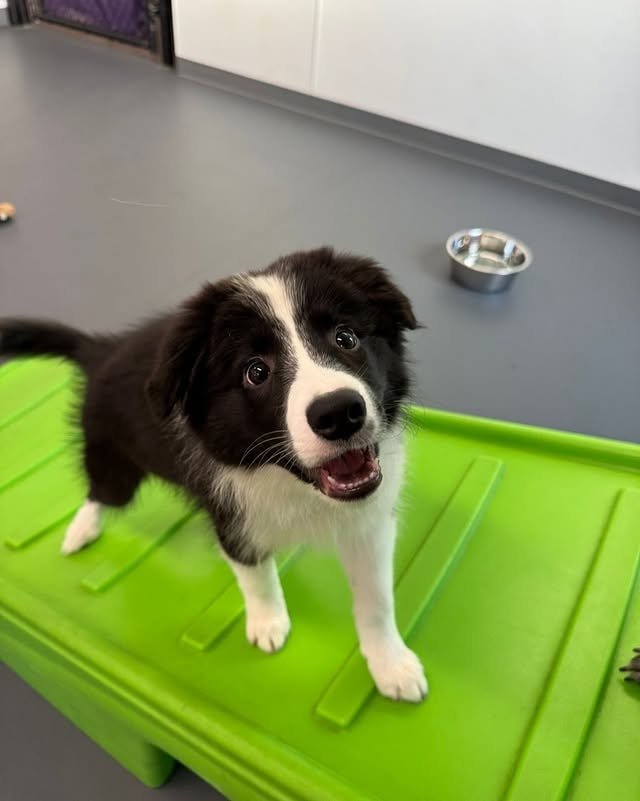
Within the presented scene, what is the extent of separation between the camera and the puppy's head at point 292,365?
107cm

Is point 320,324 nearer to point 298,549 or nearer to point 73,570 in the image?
point 298,549

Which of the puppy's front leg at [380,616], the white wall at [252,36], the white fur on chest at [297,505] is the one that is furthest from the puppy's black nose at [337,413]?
the white wall at [252,36]

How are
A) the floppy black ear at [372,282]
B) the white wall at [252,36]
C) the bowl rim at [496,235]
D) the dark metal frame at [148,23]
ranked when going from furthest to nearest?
1. the dark metal frame at [148,23]
2. the white wall at [252,36]
3. the bowl rim at [496,235]
4. the floppy black ear at [372,282]

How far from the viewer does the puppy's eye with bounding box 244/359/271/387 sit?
115 cm

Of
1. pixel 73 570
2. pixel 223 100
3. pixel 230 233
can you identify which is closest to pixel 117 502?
pixel 73 570

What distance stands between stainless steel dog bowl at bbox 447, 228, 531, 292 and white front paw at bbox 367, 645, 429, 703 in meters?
2.05

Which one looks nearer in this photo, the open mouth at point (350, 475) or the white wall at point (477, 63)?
the open mouth at point (350, 475)

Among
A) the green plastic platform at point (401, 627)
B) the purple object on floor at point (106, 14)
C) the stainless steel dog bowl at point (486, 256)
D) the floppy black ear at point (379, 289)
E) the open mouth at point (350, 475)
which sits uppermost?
the floppy black ear at point (379, 289)

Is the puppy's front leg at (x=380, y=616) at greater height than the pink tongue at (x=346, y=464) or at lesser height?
lesser

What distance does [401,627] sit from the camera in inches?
62.6

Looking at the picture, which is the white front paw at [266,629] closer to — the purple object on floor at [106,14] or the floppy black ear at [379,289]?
the floppy black ear at [379,289]

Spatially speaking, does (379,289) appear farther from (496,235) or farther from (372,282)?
(496,235)

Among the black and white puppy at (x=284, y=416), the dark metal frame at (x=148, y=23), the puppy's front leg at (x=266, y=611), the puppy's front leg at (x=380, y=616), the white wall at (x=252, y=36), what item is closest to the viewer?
the black and white puppy at (x=284, y=416)

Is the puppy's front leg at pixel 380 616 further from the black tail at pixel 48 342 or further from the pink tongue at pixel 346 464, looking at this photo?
the black tail at pixel 48 342
